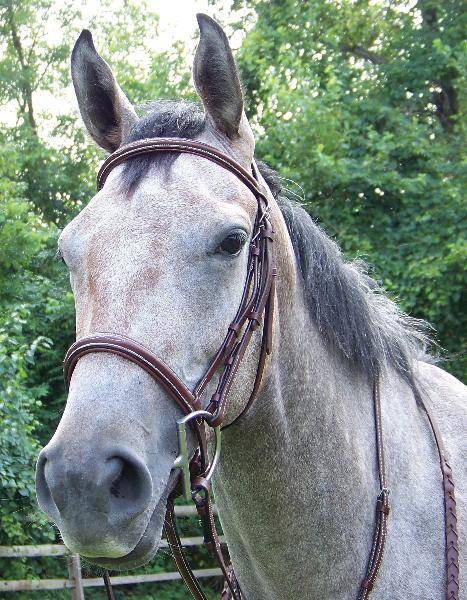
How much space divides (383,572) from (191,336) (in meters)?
1.24

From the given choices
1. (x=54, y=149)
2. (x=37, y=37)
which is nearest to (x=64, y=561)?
(x=54, y=149)

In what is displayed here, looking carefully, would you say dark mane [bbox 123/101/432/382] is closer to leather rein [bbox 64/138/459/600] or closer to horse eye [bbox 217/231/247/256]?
leather rein [bbox 64/138/459/600]

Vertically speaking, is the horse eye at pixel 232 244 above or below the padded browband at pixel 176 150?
below

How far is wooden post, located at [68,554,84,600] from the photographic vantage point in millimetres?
6859

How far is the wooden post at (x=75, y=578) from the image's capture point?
22.5 feet

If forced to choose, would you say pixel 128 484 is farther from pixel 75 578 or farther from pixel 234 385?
pixel 75 578

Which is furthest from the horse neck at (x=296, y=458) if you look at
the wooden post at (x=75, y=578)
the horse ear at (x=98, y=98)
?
the wooden post at (x=75, y=578)

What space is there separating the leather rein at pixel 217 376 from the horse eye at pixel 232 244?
143mm

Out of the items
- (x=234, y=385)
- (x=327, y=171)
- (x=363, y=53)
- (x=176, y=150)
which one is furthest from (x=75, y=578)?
(x=363, y=53)

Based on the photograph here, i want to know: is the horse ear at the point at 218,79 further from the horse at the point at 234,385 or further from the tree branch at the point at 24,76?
the tree branch at the point at 24,76

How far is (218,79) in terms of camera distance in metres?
2.39

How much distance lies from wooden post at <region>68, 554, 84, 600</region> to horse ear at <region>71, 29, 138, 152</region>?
5.36 meters

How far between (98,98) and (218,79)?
0.47m

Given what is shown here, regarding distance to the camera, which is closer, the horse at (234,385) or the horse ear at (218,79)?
the horse at (234,385)
